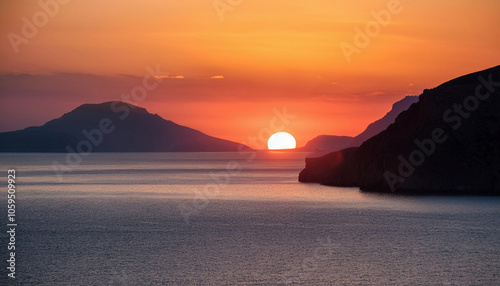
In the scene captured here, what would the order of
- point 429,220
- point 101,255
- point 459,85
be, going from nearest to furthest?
point 101,255 < point 429,220 < point 459,85

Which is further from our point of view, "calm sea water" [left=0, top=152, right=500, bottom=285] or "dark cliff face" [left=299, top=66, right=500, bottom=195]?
"dark cliff face" [left=299, top=66, right=500, bottom=195]

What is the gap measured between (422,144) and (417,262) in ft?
163

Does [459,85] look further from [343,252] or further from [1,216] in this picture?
[1,216]

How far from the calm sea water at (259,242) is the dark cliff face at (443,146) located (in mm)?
6005

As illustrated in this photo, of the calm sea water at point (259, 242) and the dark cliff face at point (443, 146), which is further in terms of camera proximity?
the dark cliff face at point (443, 146)

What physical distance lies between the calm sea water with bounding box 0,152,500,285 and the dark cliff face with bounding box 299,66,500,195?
600 cm

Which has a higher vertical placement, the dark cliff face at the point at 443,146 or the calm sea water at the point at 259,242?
the dark cliff face at the point at 443,146

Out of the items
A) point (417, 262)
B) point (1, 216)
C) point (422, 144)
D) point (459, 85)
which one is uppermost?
point (459, 85)

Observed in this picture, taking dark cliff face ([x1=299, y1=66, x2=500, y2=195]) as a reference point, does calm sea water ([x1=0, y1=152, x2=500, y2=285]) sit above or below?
below

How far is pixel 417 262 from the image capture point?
33.7 meters

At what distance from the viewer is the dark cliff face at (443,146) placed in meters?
76.6

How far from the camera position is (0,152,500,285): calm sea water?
30.3 m

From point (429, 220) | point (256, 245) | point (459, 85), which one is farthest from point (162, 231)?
point (459, 85)

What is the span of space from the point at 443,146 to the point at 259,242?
1854 inches
